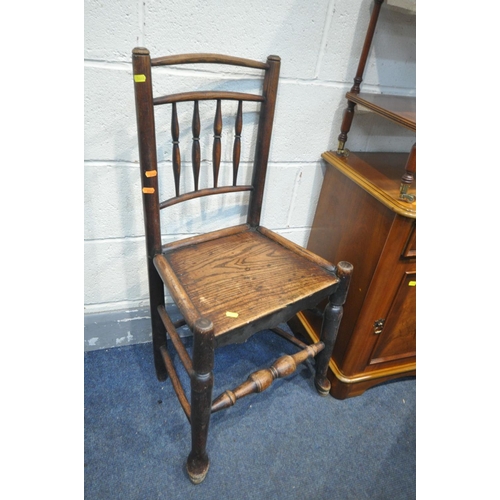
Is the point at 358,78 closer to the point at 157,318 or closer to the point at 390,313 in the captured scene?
A: the point at 390,313

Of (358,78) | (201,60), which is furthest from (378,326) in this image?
(201,60)

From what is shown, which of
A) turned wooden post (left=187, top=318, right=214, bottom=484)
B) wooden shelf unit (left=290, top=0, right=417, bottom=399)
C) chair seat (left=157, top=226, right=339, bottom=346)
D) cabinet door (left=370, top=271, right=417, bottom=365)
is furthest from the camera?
cabinet door (left=370, top=271, right=417, bottom=365)

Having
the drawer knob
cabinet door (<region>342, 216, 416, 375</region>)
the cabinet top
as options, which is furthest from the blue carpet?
the cabinet top

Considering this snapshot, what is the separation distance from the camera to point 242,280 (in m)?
0.95

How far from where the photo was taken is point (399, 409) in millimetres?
1265

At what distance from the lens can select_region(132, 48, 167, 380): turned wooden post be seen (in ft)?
2.55

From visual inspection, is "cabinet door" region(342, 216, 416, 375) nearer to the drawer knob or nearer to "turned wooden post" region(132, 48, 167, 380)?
the drawer knob

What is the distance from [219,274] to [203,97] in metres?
0.45

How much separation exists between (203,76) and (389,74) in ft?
2.05

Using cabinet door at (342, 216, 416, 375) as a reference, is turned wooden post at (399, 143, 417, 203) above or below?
above

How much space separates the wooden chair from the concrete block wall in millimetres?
118

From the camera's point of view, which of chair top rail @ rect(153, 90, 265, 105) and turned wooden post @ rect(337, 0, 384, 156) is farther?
turned wooden post @ rect(337, 0, 384, 156)

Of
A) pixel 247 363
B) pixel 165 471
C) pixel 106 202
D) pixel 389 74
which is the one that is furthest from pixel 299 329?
pixel 389 74

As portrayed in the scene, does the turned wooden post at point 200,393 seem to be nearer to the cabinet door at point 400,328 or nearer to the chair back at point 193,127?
the chair back at point 193,127
